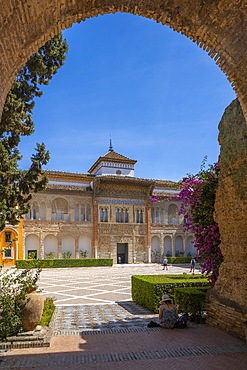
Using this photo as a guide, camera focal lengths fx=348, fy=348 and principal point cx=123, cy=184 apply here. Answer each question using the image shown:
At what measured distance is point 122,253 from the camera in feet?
120

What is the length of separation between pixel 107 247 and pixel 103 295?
21.4 metres

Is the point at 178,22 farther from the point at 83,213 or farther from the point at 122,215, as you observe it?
the point at 122,215

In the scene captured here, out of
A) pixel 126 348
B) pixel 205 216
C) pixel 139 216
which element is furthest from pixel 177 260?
pixel 126 348

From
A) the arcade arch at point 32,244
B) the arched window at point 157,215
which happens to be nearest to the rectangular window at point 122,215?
the arched window at point 157,215

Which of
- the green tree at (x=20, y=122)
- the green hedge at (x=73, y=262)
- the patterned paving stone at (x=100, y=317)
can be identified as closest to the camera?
the patterned paving stone at (x=100, y=317)

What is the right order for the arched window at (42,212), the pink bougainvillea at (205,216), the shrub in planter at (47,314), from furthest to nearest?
1. the arched window at (42,212)
2. the pink bougainvillea at (205,216)
3. the shrub in planter at (47,314)

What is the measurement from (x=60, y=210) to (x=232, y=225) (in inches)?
1105

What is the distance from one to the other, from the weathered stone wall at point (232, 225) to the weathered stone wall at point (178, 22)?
7.61ft

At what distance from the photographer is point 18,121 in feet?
38.9

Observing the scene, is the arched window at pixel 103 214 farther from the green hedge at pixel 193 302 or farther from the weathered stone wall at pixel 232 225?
the weathered stone wall at pixel 232 225

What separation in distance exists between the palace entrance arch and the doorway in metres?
28.6

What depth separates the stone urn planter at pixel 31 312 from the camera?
6.98 m

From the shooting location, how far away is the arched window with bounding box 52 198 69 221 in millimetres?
33875

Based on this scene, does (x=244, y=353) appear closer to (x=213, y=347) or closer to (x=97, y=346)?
(x=213, y=347)
